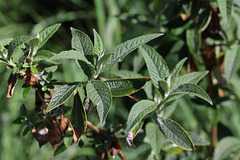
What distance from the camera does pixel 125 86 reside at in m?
0.62

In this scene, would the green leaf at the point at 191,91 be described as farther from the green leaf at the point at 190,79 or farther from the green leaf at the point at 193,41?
the green leaf at the point at 193,41

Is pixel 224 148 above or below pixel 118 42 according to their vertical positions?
below

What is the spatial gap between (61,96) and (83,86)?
70mm

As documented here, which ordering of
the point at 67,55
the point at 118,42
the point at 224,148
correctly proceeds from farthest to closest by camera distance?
the point at 118,42
the point at 224,148
the point at 67,55

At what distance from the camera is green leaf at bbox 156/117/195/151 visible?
2.07 feet

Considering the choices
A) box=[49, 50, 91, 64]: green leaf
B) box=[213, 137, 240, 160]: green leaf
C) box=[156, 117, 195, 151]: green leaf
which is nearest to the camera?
box=[49, 50, 91, 64]: green leaf

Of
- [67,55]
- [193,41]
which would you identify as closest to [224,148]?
[193,41]

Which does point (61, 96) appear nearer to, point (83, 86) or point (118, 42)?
point (83, 86)

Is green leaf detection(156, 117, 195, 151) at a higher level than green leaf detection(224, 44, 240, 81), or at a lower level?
lower

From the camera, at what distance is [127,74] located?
2.61ft

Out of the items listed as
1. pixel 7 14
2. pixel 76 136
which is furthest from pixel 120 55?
pixel 7 14

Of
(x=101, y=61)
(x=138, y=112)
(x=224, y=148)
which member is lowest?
(x=224, y=148)

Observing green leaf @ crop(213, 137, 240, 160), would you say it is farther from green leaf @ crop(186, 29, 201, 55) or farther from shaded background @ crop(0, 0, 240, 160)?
green leaf @ crop(186, 29, 201, 55)

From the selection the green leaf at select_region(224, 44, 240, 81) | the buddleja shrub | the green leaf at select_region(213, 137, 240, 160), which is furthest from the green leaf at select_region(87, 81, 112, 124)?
the green leaf at select_region(213, 137, 240, 160)
